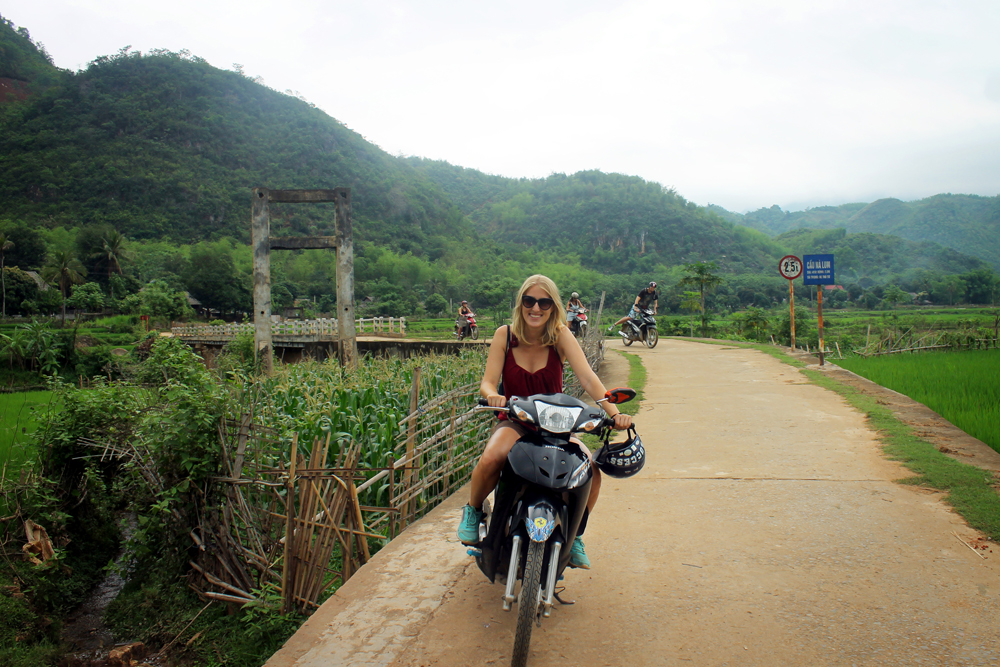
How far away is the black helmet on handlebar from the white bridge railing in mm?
22755

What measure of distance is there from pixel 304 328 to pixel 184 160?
56.4 metres

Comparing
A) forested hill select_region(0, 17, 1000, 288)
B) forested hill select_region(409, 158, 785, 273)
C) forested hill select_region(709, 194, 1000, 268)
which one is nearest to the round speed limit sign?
forested hill select_region(0, 17, 1000, 288)

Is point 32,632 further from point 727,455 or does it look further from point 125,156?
point 125,156

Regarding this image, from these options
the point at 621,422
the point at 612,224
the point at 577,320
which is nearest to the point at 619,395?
the point at 621,422

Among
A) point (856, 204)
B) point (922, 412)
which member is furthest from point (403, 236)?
point (856, 204)

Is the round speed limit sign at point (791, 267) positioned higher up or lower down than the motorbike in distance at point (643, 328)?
higher up

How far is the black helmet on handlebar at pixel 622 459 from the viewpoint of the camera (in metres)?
2.34

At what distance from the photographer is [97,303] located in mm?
41750

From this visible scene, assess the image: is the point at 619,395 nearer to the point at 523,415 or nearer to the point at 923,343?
the point at 523,415

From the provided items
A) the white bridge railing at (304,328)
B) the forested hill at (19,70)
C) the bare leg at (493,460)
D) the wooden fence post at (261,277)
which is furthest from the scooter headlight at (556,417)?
the forested hill at (19,70)

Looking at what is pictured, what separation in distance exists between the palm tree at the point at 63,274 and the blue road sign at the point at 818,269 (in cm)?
4475

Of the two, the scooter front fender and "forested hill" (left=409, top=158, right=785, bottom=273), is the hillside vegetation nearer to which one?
"forested hill" (left=409, top=158, right=785, bottom=273)

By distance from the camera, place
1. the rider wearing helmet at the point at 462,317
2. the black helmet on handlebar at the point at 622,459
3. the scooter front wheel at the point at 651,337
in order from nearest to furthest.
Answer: the black helmet on handlebar at the point at 622,459 → the scooter front wheel at the point at 651,337 → the rider wearing helmet at the point at 462,317

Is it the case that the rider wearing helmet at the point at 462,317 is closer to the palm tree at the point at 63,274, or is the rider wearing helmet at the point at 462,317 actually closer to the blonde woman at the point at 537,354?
the blonde woman at the point at 537,354
